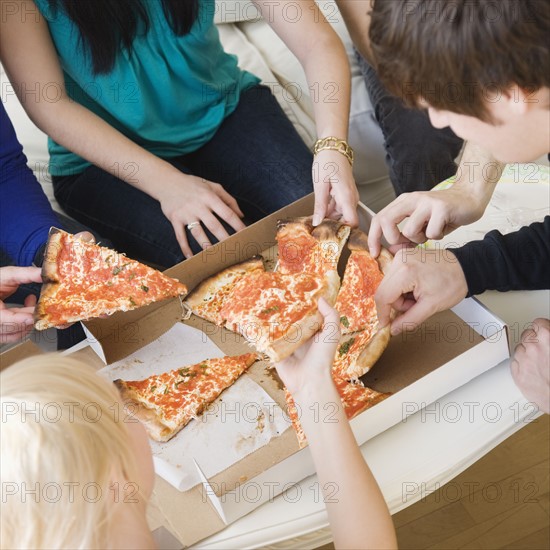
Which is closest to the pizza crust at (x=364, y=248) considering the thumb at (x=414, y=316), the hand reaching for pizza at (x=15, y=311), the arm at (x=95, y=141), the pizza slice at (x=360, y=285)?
the pizza slice at (x=360, y=285)

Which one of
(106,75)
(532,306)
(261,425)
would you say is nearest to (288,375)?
(261,425)

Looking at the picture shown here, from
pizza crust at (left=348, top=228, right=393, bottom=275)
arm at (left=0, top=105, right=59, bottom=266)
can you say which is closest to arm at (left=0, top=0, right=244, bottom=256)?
arm at (left=0, top=105, right=59, bottom=266)

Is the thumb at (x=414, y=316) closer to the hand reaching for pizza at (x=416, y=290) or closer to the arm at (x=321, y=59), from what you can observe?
the hand reaching for pizza at (x=416, y=290)

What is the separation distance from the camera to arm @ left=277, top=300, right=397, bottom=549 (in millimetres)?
944

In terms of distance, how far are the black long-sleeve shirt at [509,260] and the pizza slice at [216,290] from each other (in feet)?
1.30

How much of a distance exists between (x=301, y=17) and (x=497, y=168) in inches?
25.0

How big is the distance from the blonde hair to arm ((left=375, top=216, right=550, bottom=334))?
54 centimetres

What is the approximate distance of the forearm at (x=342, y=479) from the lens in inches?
37.2

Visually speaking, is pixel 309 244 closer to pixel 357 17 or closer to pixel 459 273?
pixel 459 273

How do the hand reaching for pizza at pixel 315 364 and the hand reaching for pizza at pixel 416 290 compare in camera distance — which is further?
the hand reaching for pizza at pixel 416 290

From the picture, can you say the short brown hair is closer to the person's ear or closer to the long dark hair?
the person's ear

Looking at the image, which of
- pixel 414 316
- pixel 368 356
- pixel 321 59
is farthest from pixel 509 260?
pixel 321 59

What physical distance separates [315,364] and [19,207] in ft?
2.92

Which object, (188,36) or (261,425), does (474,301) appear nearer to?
(261,425)
